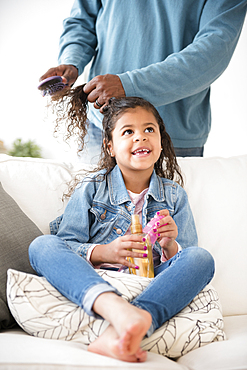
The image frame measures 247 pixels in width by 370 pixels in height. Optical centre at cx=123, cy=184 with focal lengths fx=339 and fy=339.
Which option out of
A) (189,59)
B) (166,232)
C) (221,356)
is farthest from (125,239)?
(189,59)

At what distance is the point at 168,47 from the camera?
4.95 ft

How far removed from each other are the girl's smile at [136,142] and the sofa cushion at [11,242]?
0.39 m

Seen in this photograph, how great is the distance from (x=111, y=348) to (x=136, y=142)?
0.68m

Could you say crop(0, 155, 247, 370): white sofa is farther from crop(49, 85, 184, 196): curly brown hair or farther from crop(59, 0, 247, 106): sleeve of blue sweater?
crop(59, 0, 247, 106): sleeve of blue sweater

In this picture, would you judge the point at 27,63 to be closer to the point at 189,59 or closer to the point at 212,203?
the point at 189,59

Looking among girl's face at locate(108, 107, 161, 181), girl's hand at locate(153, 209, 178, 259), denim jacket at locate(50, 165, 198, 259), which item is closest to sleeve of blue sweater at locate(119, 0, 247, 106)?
girl's face at locate(108, 107, 161, 181)

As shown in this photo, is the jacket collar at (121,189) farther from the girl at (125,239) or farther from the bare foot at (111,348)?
the bare foot at (111,348)

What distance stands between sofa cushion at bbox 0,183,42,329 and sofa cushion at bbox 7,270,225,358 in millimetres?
85

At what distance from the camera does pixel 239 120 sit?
10.4ft

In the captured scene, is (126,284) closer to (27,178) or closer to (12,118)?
(27,178)

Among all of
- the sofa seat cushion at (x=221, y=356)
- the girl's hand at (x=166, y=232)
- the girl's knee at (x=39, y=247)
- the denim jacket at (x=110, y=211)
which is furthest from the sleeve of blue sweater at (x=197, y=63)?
the sofa seat cushion at (x=221, y=356)

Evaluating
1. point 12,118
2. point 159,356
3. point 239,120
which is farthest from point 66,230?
point 12,118

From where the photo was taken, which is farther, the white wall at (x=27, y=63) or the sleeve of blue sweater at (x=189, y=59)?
the white wall at (x=27, y=63)

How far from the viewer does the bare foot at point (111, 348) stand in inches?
25.5
